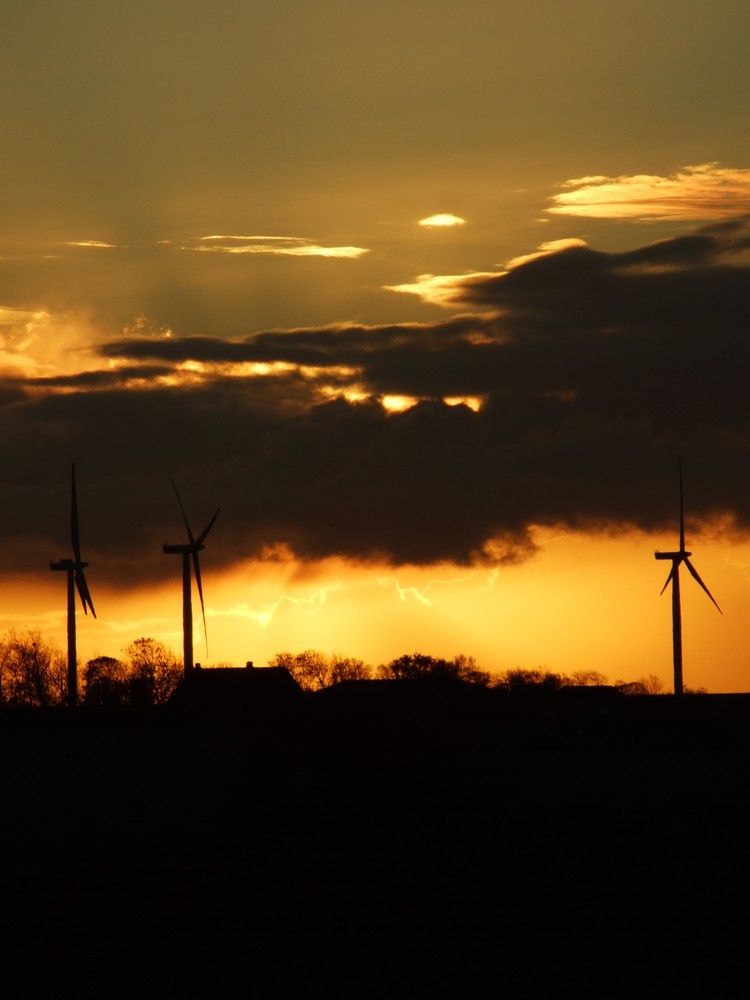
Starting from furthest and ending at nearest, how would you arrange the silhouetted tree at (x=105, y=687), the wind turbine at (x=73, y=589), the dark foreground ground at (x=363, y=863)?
1. the silhouetted tree at (x=105, y=687)
2. the wind turbine at (x=73, y=589)
3. the dark foreground ground at (x=363, y=863)

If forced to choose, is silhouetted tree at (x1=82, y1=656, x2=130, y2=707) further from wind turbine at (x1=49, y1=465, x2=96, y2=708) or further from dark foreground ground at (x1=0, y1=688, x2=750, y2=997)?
dark foreground ground at (x1=0, y1=688, x2=750, y2=997)

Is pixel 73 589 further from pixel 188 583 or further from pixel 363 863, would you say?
pixel 363 863

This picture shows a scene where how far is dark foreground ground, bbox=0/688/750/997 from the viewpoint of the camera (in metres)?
39.6

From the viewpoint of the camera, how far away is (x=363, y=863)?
186 feet

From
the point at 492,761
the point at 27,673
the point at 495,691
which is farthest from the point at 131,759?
the point at 27,673

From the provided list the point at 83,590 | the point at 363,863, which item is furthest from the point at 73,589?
the point at 363,863

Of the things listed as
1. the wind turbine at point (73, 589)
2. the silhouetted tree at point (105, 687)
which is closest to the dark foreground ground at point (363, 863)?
the wind turbine at point (73, 589)

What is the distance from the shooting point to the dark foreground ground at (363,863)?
39.6 meters

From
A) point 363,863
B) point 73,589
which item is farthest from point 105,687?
point 363,863

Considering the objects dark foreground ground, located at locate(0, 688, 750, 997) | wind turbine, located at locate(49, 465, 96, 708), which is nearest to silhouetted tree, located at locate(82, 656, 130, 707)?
wind turbine, located at locate(49, 465, 96, 708)

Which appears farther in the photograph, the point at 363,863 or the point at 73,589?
the point at 73,589

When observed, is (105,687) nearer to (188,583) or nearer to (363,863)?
(188,583)

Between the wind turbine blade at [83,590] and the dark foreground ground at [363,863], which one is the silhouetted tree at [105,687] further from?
the dark foreground ground at [363,863]

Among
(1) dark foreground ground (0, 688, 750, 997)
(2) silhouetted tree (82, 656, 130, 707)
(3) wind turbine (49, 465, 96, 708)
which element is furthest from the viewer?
(2) silhouetted tree (82, 656, 130, 707)
